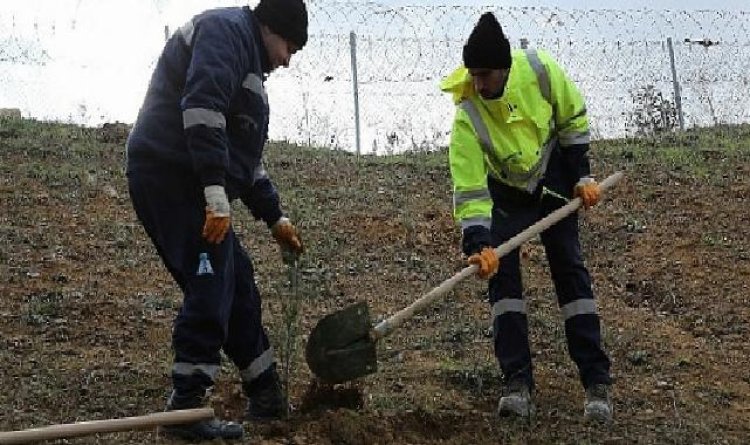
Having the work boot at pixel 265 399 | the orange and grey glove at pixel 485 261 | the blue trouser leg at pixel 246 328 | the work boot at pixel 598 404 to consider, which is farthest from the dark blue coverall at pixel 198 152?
the work boot at pixel 598 404

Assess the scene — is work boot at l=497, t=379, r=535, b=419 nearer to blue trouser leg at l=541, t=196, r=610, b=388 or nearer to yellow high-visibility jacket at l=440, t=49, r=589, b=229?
blue trouser leg at l=541, t=196, r=610, b=388

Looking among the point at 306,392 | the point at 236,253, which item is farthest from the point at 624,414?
the point at 236,253

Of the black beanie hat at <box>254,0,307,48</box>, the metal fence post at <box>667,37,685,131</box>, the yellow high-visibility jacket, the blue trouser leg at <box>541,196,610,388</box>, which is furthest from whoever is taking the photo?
the metal fence post at <box>667,37,685,131</box>

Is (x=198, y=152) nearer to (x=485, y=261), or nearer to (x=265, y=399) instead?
(x=265, y=399)

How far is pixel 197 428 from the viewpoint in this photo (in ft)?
11.0

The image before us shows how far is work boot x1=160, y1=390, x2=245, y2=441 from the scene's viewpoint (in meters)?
3.33

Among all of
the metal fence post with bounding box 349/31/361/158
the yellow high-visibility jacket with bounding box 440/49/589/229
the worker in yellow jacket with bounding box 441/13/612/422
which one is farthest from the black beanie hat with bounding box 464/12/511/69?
the metal fence post with bounding box 349/31/361/158

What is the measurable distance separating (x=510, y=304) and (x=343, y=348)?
0.83 meters

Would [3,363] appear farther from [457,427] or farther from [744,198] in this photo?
[744,198]

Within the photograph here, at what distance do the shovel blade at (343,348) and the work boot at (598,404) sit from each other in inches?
37.9

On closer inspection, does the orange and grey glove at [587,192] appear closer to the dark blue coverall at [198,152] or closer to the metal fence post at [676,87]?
the dark blue coverall at [198,152]

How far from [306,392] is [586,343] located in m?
1.24

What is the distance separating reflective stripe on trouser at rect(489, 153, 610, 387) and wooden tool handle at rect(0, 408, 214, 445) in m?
1.48

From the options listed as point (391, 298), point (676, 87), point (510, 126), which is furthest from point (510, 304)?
point (676, 87)
